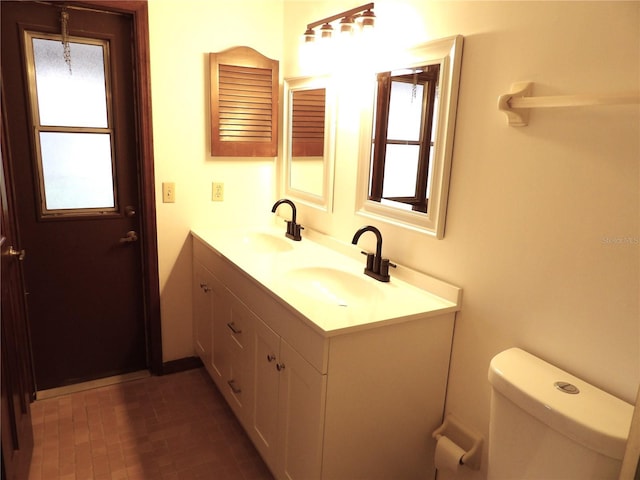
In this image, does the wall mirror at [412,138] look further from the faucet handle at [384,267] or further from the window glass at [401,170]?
the faucet handle at [384,267]

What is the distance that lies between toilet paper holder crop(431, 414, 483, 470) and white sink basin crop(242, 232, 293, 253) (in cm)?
119

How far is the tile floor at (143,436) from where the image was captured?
1.89 meters

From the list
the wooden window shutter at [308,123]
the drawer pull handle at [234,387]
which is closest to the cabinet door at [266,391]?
the drawer pull handle at [234,387]

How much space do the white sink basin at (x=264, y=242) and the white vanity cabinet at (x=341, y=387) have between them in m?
0.52

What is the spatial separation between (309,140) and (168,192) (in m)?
0.82

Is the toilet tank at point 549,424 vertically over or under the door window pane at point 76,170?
under

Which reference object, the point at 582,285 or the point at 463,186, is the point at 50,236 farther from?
the point at 582,285

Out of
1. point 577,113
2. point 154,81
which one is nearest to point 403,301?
point 577,113

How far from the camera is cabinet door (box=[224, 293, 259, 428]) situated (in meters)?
1.87

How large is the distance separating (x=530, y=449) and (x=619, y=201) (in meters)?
0.66

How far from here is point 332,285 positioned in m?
1.92

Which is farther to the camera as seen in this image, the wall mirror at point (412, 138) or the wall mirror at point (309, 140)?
the wall mirror at point (309, 140)

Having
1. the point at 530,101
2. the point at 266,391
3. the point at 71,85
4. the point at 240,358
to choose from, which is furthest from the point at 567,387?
the point at 71,85

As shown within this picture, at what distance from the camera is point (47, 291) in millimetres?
2295
